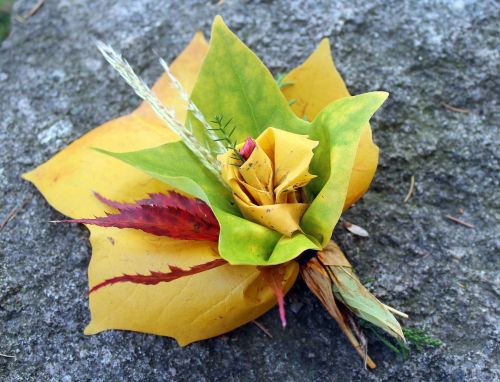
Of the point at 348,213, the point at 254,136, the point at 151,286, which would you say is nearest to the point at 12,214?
the point at 151,286

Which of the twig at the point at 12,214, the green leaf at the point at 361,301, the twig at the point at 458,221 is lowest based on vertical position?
the twig at the point at 458,221

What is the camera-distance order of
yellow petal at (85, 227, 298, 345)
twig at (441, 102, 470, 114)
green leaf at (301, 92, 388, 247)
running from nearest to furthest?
green leaf at (301, 92, 388, 247) → yellow petal at (85, 227, 298, 345) → twig at (441, 102, 470, 114)

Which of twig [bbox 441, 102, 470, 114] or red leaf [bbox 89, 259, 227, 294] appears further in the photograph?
twig [bbox 441, 102, 470, 114]

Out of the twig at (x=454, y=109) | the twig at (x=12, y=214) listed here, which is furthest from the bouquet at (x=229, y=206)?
the twig at (x=454, y=109)

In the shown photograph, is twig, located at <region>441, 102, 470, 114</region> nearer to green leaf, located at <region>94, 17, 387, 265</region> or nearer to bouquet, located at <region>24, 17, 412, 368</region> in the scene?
A: bouquet, located at <region>24, 17, 412, 368</region>

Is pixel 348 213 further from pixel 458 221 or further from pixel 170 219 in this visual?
pixel 170 219

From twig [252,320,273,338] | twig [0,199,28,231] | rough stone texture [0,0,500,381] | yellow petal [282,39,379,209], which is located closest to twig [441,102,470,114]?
rough stone texture [0,0,500,381]

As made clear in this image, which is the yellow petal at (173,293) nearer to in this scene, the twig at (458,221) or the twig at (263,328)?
the twig at (263,328)
